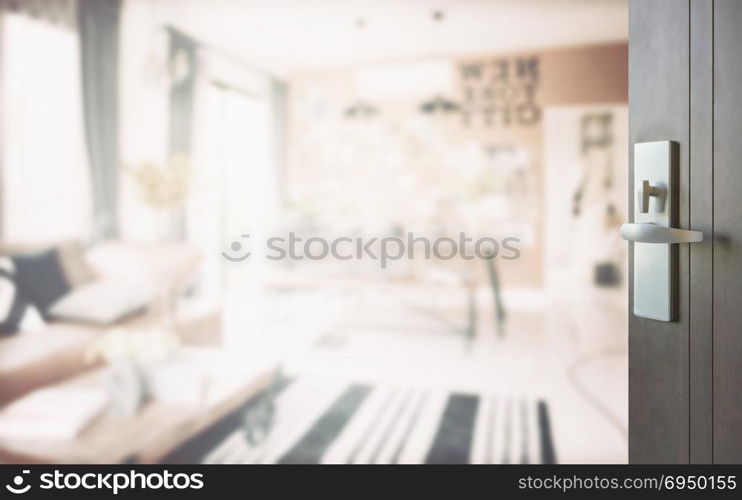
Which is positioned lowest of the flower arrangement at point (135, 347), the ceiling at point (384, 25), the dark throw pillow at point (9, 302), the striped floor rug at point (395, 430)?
the striped floor rug at point (395, 430)

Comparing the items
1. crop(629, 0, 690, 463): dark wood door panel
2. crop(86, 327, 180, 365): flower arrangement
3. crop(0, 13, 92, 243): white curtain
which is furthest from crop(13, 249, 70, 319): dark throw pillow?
crop(629, 0, 690, 463): dark wood door panel

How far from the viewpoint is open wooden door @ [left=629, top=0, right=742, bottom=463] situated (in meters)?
0.64

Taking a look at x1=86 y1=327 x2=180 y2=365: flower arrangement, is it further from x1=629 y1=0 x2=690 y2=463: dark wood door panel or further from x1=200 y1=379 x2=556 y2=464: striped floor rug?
x1=629 y1=0 x2=690 y2=463: dark wood door panel

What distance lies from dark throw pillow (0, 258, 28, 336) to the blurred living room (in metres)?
0.01

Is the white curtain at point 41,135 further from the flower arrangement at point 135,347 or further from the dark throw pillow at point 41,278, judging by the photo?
the flower arrangement at point 135,347

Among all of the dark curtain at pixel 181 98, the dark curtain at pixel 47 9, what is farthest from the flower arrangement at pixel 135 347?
the dark curtain at pixel 181 98

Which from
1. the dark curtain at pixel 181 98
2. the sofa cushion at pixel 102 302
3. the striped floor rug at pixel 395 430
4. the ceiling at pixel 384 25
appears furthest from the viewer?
the dark curtain at pixel 181 98

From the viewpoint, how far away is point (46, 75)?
3.07 m

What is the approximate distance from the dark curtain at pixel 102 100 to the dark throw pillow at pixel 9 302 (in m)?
1.51

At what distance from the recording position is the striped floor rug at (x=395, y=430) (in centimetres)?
190

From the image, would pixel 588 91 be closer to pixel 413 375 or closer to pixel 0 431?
pixel 413 375

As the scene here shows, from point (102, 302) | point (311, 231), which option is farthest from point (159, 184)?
point (102, 302)

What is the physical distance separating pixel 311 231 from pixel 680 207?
411 cm
